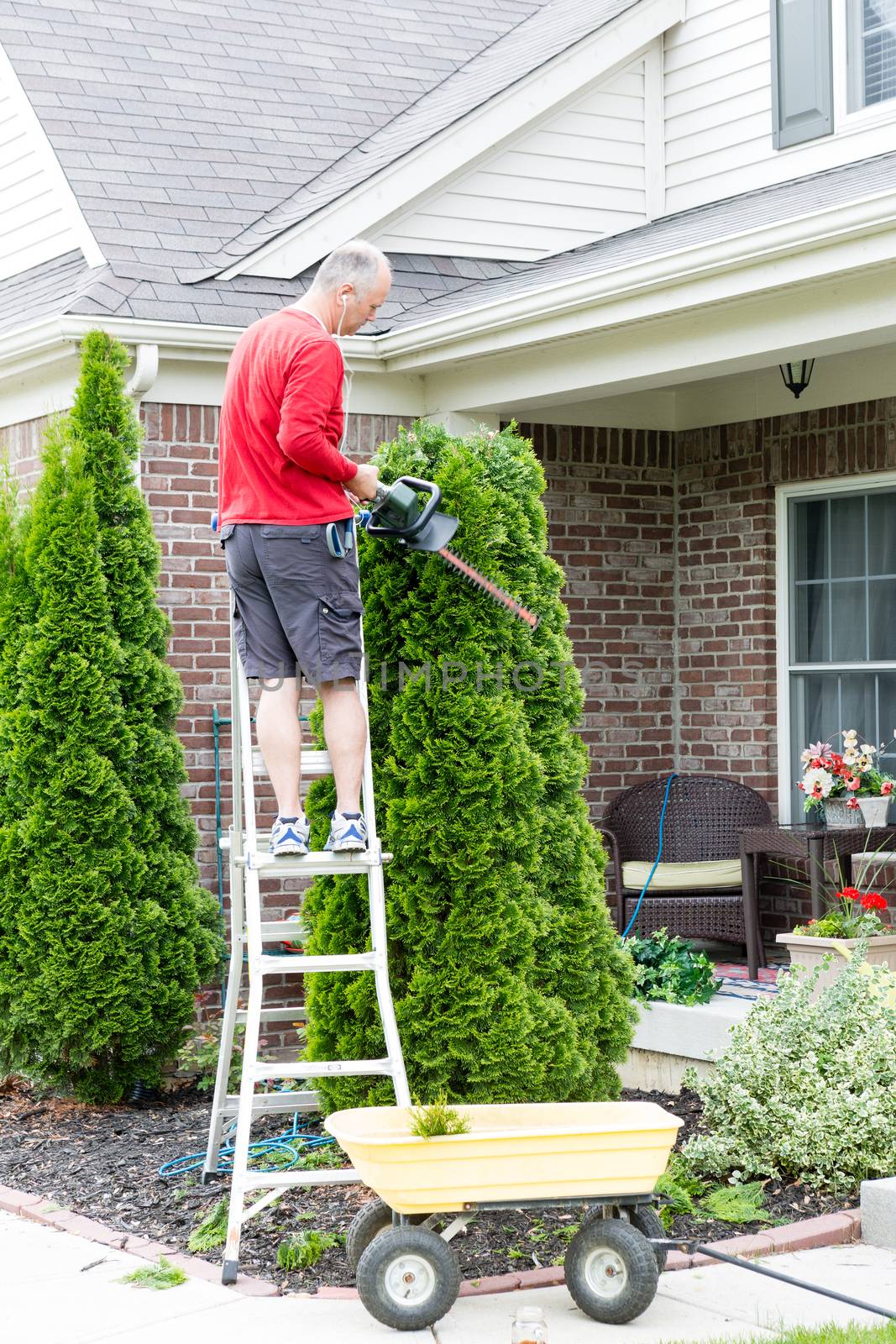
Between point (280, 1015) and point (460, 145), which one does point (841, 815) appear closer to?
point (280, 1015)

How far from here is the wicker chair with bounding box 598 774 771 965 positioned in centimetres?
749

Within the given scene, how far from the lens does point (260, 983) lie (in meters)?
4.19

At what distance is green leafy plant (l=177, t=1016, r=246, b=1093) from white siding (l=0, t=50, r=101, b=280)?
391 cm

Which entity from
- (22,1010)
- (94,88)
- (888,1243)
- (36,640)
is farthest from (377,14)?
(888,1243)

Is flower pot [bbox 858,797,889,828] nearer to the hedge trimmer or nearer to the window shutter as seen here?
the hedge trimmer

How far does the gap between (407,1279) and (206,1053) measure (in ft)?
9.95

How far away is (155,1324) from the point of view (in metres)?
3.79

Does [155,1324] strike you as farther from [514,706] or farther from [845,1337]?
[514,706]

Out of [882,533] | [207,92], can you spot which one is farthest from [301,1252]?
[207,92]

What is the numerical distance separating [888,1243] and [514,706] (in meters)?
1.82

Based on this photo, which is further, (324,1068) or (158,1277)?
(324,1068)

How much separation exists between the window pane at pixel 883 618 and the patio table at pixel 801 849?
93 centimetres

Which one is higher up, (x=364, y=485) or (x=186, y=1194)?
(x=364, y=485)

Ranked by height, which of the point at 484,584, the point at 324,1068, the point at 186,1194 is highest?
the point at 484,584
